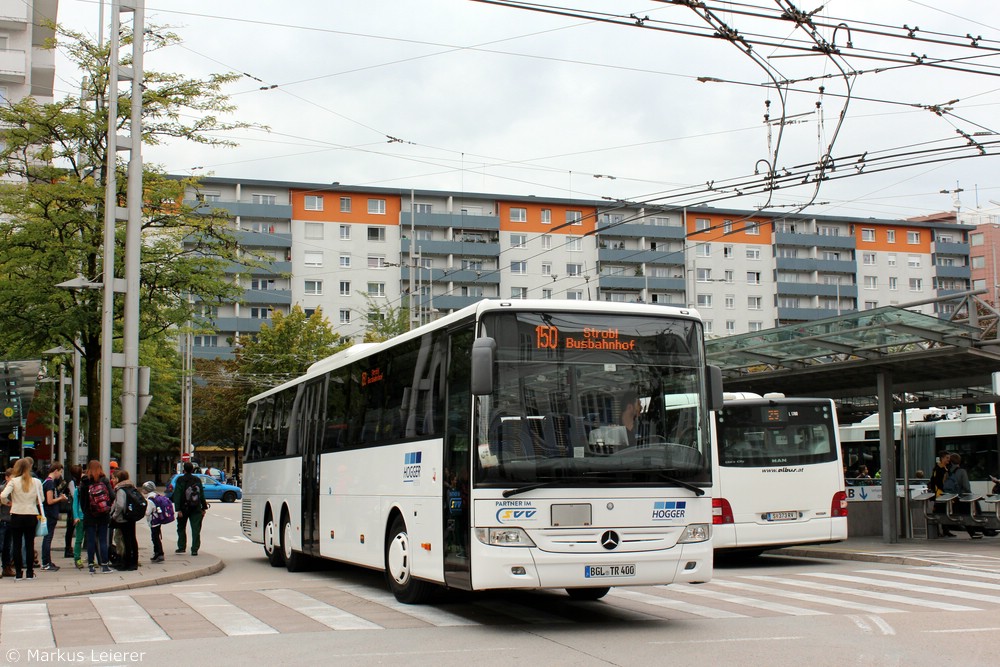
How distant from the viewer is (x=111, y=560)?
18.3 metres

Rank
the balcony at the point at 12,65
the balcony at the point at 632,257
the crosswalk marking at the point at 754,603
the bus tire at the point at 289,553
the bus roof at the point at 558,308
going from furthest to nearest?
1. the balcony at the point at 632,257
2. the balcony at the point at 12,65
3. the bus tire at the point at 289,553
4. the crosswalk marking at the point at 754,603
5. the bus roof at the point at 558,308

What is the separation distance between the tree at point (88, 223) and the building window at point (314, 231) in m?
64.7

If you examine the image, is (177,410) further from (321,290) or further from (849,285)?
(849,285)

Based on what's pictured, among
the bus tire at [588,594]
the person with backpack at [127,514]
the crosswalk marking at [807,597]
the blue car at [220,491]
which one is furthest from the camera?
the blue car at [220,491]

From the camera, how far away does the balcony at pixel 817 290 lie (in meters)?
100

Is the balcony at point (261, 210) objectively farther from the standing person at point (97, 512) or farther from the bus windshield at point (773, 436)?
the bus windshield at point (773, 436)

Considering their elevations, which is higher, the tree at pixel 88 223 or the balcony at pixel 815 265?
the balcony at pixel 815 265

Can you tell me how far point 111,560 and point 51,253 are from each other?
7333 millimetres

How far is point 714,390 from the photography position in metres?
11.4

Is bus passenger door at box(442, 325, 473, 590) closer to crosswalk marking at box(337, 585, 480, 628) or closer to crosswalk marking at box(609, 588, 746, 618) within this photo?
crosswalk marking at box(337, 585, 480, 628)

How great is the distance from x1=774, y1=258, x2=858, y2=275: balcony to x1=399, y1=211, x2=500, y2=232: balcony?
1027 inches

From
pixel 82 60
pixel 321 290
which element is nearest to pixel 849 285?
pixel 321 290

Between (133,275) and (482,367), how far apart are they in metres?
11.5

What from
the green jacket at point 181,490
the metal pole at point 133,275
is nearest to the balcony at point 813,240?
the green jacket at point 181,490
